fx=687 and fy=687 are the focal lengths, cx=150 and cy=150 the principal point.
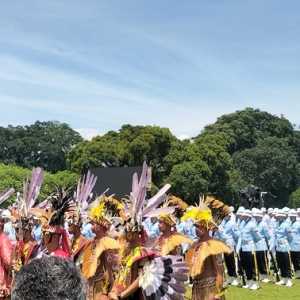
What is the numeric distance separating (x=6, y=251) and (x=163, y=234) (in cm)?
259

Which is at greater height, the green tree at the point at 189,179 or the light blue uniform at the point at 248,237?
the green tree at the point at 189,179

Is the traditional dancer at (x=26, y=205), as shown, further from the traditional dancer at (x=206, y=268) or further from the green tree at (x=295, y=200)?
the green tree at (x=295, y=200)

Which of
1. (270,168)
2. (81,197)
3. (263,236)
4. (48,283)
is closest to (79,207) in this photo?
(81,197)

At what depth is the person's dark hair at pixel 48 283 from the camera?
2.31 m

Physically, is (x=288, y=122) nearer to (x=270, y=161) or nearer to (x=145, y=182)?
(x=270, y=161)

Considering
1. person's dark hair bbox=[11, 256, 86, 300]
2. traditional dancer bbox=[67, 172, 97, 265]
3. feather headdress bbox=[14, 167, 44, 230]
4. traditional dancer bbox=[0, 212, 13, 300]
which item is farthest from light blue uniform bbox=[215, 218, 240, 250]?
person's dark hair bbox=[11, 256, 86, 300]

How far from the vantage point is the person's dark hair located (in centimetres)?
231

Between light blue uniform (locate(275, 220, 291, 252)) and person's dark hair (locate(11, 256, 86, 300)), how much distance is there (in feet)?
47.7

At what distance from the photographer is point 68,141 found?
86.2 m

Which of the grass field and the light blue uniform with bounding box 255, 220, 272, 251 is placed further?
the light blue uniform with bounding box 255, 220, 272, 251

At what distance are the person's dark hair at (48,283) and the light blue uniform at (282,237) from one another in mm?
14547

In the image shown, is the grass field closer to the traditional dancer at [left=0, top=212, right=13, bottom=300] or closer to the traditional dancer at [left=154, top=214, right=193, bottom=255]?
the traditional dancer at [left=154, top=214, right=193, bottom=255]

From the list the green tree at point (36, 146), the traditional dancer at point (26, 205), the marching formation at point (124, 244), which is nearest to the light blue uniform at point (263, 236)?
the marching formation at point (124, 244)

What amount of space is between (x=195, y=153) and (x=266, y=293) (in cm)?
2819
